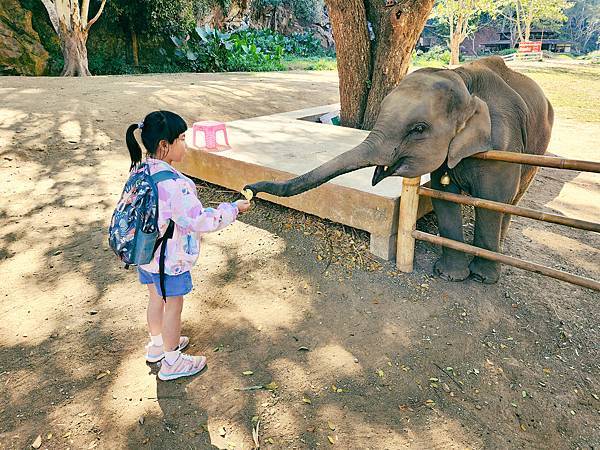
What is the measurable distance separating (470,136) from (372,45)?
3374 millimetres

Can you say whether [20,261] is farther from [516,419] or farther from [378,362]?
[516,419]

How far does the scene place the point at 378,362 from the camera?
9.45 feet

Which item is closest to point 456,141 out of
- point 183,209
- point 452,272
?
point 452,272

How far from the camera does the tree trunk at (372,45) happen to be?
5633mm

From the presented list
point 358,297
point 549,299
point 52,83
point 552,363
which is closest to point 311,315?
point 358,297

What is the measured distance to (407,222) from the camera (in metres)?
3.56

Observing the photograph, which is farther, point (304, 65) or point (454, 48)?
point (454, 48)

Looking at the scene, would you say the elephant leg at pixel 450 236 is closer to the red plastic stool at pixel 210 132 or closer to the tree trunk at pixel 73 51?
the red plastic stool at pixel 210 132

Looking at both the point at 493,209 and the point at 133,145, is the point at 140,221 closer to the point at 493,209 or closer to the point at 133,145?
the point at 133,145

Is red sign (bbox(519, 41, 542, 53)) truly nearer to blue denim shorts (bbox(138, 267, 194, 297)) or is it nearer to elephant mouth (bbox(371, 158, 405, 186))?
elephant mouth (bbox(371, 158, 405, 186))

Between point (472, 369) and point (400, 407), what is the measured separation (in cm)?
59

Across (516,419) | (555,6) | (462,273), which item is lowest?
(516,419)

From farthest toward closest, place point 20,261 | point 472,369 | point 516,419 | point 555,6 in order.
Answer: point 555,6, point 20,261, point 472,369, point 516,419

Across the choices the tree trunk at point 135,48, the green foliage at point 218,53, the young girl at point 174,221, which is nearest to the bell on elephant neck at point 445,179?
the young girl at point 174,221
